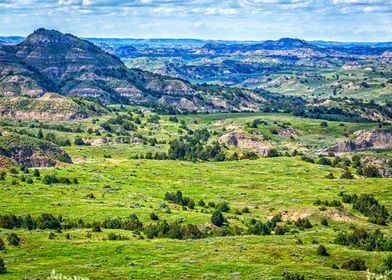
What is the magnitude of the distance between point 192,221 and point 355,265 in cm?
4370

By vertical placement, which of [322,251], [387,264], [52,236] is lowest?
[52,236]

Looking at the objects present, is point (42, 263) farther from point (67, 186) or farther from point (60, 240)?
point (67, 186)

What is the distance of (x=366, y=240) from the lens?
96188 millimetres

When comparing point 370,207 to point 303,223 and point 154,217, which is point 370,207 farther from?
point 154,217

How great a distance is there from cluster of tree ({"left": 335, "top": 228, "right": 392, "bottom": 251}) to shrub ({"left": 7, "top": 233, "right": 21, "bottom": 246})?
153 ft

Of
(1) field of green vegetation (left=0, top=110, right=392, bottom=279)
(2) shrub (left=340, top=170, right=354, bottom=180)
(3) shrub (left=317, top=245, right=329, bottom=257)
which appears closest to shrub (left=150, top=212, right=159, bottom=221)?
(1) field of green vegetation (left=0, top=110, right=392, bottom=279)

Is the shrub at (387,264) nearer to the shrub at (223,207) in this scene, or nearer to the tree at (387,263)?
the tree at (387,263)

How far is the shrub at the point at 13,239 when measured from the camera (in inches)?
3484

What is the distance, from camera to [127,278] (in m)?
71.7

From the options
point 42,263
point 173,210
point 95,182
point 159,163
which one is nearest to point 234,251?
point 42,263

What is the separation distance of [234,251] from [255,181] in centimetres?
8405

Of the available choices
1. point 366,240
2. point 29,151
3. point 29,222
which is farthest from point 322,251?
point 29,151

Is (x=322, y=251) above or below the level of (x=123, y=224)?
above

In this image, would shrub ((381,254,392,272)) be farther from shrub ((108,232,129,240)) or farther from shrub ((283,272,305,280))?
shrub ((108,232,129,240))
